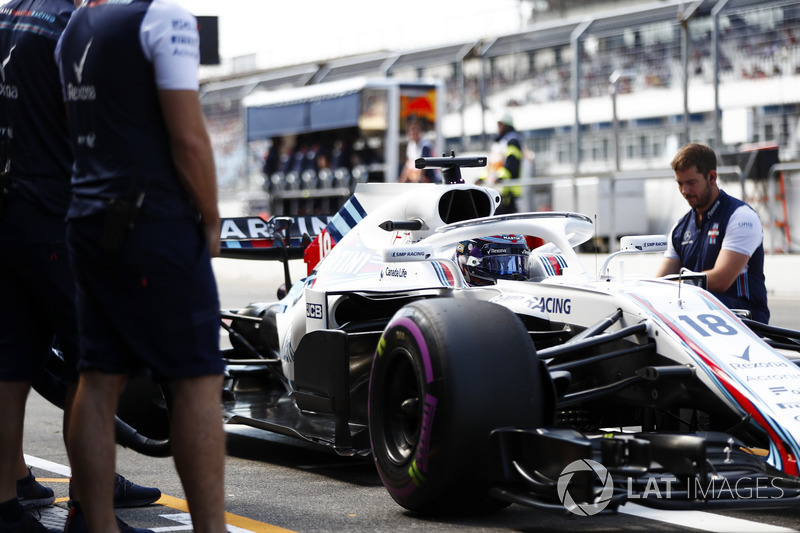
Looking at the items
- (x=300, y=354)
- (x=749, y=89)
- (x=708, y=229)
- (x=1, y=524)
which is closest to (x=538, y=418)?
(x=300, y=354)

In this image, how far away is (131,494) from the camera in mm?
4547

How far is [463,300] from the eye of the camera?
4.28 meters

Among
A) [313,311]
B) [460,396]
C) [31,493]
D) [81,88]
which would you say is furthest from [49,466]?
[81,88]

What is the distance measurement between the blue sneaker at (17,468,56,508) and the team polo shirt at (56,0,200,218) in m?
1.70

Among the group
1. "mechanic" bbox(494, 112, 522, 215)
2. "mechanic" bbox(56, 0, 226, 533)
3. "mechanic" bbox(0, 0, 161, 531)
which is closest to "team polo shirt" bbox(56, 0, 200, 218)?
"mechanic" bbox(56, 0, 226, 533)

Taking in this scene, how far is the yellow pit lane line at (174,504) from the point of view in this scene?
13.7 ft

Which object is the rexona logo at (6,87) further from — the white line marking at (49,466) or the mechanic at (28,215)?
the white line marking at (49,466)

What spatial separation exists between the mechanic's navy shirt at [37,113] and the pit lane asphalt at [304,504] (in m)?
1.22

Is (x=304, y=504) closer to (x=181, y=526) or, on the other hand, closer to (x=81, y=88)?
(x=181, y=526)

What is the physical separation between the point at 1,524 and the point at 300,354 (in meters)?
1.60

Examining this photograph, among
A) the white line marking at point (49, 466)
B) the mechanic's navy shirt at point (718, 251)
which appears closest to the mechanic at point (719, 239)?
the mechanic's navy shirt at point (718, 251)

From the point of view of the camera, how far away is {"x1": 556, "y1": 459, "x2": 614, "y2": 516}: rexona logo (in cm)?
353

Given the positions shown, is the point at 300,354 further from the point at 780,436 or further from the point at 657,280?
the point at 780,436

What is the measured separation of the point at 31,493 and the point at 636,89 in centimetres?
1465
